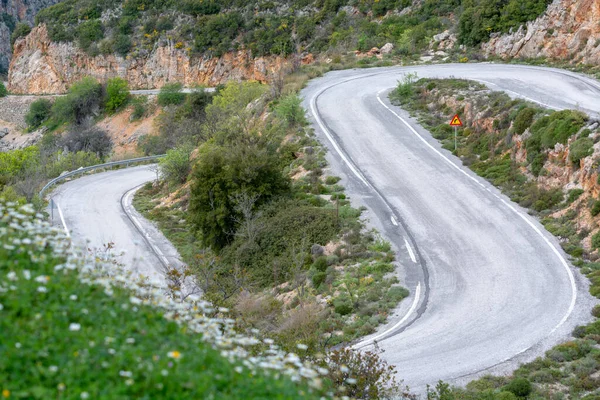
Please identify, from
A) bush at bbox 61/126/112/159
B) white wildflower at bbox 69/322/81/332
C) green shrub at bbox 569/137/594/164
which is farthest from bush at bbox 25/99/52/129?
white wildflower at bbox 69/322/81/332

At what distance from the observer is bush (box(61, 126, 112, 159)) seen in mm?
62469

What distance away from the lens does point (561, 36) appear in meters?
39.1

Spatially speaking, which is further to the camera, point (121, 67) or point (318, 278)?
point (121, 67)

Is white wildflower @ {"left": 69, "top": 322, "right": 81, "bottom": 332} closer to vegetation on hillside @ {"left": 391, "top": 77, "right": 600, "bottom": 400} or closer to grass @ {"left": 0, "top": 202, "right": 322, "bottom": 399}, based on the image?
grass @ {"left": 0, "top": 202, "right": 322, "bottom": 399}

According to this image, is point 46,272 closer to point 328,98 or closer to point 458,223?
point 458,223

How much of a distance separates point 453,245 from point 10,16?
115358 mm

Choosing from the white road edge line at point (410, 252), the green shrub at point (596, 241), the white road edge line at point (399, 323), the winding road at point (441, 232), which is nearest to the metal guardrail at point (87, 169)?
the winding road at point (441, 232)

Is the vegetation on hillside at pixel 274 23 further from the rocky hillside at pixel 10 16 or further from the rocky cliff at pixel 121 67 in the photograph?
the rocky hillside at pixel 10 16

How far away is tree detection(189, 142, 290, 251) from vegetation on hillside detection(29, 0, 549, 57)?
941 inches

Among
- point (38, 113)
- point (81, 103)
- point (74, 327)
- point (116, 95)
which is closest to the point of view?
point (74, 327)

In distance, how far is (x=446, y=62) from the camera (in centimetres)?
4347

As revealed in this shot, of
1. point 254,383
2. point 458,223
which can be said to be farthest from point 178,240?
point 254,383

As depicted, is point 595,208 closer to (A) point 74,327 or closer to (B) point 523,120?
(B) point 523,120

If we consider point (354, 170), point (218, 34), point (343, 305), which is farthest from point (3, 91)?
point (343, 305)
